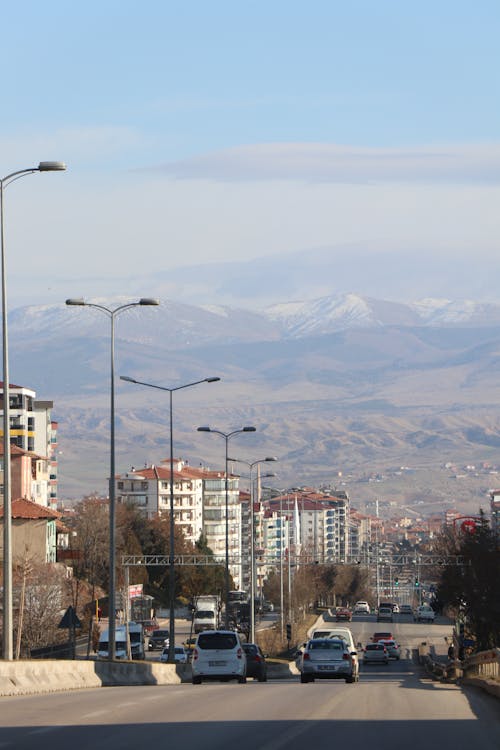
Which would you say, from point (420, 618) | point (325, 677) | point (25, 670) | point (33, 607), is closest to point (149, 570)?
point (420, 618)

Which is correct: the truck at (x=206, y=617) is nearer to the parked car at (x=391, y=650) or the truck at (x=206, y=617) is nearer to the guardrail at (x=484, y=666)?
the parked car at (x=391, y=650)

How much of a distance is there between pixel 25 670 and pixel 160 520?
443ft

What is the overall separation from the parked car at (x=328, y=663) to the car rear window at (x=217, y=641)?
4.62 metres

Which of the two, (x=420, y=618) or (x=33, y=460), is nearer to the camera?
(x=33, y=460)

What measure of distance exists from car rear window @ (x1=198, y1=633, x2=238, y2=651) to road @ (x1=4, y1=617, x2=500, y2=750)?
41.9 ft

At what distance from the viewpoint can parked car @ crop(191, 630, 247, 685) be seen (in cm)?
4556

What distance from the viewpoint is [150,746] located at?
728 inches

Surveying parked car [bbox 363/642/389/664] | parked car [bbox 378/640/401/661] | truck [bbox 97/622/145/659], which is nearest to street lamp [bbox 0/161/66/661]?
truck [bbox 97/622/145/659]

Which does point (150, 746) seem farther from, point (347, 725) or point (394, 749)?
A: point (347, 725)

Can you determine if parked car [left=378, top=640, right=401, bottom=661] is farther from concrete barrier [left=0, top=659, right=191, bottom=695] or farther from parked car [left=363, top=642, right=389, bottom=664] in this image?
concrete barrier [left=0, top=659, right=191, bottom=695]

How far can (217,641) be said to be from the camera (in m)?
45.9

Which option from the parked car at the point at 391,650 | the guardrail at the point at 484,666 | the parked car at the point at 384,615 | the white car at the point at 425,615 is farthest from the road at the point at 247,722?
the white car at the point at 425,615

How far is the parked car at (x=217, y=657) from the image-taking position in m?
45.6

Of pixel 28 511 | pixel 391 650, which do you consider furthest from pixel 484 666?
pixel 28 511
